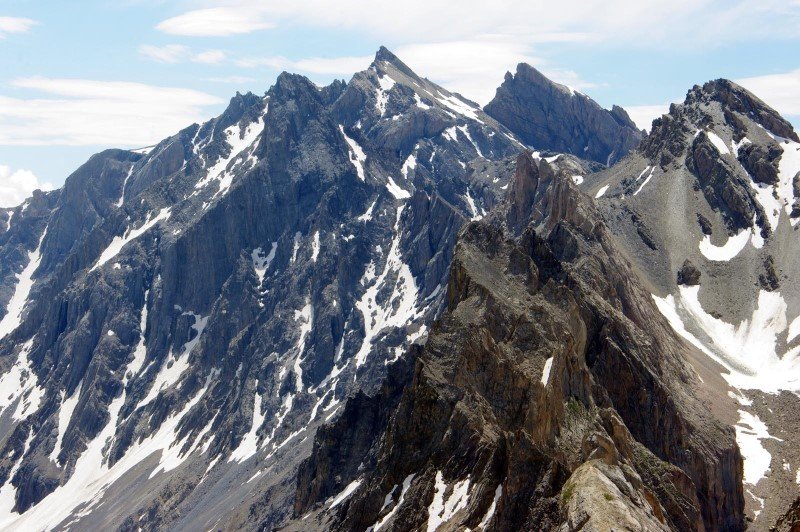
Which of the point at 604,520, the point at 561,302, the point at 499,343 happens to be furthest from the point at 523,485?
the point at 561,302

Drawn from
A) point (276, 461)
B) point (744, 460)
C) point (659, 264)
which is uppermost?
point (659, 264)

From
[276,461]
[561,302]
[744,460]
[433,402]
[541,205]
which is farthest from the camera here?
[276,461]

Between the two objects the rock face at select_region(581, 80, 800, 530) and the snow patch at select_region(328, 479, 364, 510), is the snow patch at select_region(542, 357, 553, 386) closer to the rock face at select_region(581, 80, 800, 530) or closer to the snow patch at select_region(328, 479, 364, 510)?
the snow patch at select_region(328, 479, 364, 510)

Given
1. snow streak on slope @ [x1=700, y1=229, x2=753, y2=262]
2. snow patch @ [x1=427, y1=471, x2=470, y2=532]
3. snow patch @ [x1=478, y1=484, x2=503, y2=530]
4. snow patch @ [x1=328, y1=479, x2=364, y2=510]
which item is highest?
snow patch @ [x1=478, y1=484, x2=503, y2=530]

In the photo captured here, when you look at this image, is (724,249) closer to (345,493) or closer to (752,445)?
(752,445)

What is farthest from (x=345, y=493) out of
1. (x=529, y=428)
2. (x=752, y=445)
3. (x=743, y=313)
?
(x=743, y=313)

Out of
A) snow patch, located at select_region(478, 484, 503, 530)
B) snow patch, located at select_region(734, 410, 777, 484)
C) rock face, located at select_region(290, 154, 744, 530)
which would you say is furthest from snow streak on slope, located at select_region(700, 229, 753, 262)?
snow patch, located at select_region(478, 484, 503, 530)

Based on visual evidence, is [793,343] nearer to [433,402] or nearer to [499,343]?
[499,343]

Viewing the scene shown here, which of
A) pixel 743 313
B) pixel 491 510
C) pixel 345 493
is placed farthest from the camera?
pixel 743 313
